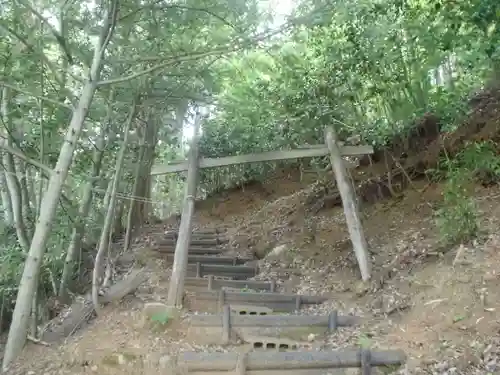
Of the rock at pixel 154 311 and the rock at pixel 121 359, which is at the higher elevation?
the rock at pixel 154 311

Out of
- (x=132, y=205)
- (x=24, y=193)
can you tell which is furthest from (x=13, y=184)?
(x=132, y=205)

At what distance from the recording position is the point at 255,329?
6.24 meters

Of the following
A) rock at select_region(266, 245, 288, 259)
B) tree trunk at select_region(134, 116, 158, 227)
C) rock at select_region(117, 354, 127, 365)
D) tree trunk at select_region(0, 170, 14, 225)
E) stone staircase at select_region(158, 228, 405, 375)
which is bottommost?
rock at select_region(117, 354, 127, 365)

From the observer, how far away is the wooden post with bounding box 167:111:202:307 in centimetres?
730

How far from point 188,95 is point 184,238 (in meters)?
2.31

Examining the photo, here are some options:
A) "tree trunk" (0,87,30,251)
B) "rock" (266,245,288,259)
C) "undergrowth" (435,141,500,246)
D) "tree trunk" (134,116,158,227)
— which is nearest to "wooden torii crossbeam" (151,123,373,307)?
"undergrowth" (435,141,500,246)

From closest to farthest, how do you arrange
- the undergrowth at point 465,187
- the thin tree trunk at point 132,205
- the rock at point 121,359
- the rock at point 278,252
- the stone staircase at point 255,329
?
the stone staircase at point 255,329, the rock at point 121,359, the undergrowth at point 465,187, the rock at point 278,252, the thin tree trunk at point 132,205

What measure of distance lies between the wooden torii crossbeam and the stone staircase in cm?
53

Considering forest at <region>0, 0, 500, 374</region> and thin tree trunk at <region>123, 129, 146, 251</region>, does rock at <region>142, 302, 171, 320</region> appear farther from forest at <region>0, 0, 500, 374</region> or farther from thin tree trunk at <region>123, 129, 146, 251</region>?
thin tree trunk at <region>123, 129, 146, 251</region>

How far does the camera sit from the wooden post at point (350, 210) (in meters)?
7.59

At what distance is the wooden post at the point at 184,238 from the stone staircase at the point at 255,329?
342 mm

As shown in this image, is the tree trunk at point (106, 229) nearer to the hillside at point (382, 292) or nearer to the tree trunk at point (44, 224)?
the hillside at point (382, 292)

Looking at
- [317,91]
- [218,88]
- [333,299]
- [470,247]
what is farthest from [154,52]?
[470,247]

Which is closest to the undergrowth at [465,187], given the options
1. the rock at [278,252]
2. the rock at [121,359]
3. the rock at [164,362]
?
the rock at [278,252]
